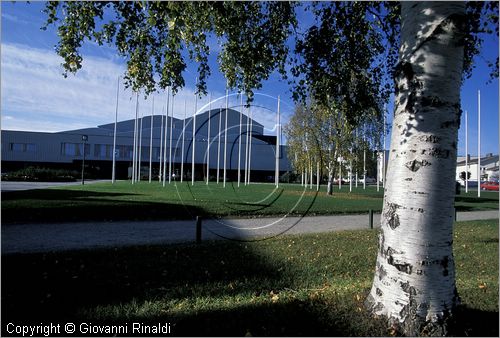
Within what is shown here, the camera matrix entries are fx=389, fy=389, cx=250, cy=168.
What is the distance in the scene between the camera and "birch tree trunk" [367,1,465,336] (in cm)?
353

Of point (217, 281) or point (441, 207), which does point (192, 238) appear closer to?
point (217, 281)

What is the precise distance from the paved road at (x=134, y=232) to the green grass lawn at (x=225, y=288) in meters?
1.19

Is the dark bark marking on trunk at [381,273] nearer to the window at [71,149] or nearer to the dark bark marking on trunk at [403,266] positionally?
the dark bark marking on trunk at [403,266]

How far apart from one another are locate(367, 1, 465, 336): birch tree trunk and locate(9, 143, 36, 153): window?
3167 inches

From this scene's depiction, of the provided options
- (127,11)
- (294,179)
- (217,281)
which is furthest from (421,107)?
(294,179)

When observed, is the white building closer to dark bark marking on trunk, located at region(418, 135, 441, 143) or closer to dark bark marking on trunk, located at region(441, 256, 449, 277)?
dark bark marking on trunk, located at region(441, 256, 449, 277)

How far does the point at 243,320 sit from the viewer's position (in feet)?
13.2

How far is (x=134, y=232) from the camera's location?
11.2 meters

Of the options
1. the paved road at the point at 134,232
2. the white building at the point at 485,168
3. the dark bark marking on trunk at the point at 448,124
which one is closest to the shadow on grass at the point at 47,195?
the paved road at the point at 134,232

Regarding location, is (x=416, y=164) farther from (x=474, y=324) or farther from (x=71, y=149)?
(x=71, y=149)

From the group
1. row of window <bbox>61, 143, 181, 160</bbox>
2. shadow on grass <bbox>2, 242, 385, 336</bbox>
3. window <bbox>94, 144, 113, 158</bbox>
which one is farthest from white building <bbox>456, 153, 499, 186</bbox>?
shadow on grass <bbox>2, 242, 385, 336</bbox>

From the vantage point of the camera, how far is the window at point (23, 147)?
70.9 metres

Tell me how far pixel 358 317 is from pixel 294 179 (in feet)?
238

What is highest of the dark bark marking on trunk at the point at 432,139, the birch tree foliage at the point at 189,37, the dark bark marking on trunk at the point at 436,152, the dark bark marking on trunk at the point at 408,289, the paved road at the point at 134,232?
the birch tree foliage at the point at 189,37
